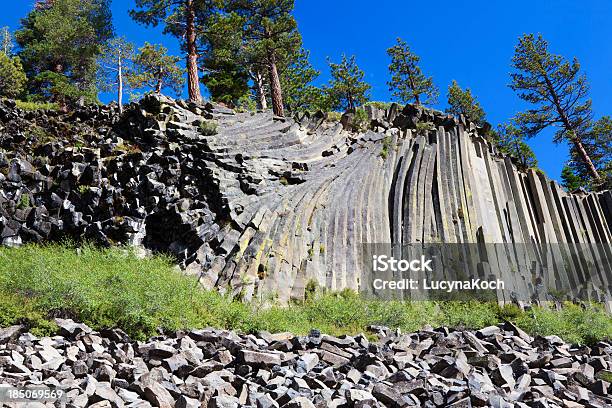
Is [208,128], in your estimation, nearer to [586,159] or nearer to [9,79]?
[9,79]

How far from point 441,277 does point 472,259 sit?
4.43 ft

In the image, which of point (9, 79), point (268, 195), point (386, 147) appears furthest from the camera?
point (9, 79)

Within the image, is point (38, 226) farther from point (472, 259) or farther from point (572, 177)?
point (572, 177)

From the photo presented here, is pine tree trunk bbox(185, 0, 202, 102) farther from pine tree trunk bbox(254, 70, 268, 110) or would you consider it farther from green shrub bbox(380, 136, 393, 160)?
pine tree trunk bbox(254, 70, 268, 110)

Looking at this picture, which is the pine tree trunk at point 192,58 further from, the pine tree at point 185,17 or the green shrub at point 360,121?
the green shrub at point 360,121

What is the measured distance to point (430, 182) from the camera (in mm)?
16969

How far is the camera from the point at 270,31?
87.2 ft

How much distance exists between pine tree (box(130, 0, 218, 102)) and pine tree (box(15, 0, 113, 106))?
6.85 m

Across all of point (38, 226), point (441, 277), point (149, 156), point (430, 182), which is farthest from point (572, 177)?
Result: point (38, 226)

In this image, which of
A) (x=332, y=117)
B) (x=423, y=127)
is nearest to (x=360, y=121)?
(x=332, y=117)

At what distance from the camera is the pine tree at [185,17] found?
2362 cm

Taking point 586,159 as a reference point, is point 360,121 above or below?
below

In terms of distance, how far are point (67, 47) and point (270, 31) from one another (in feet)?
44.0

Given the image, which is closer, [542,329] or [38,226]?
[542,329]
